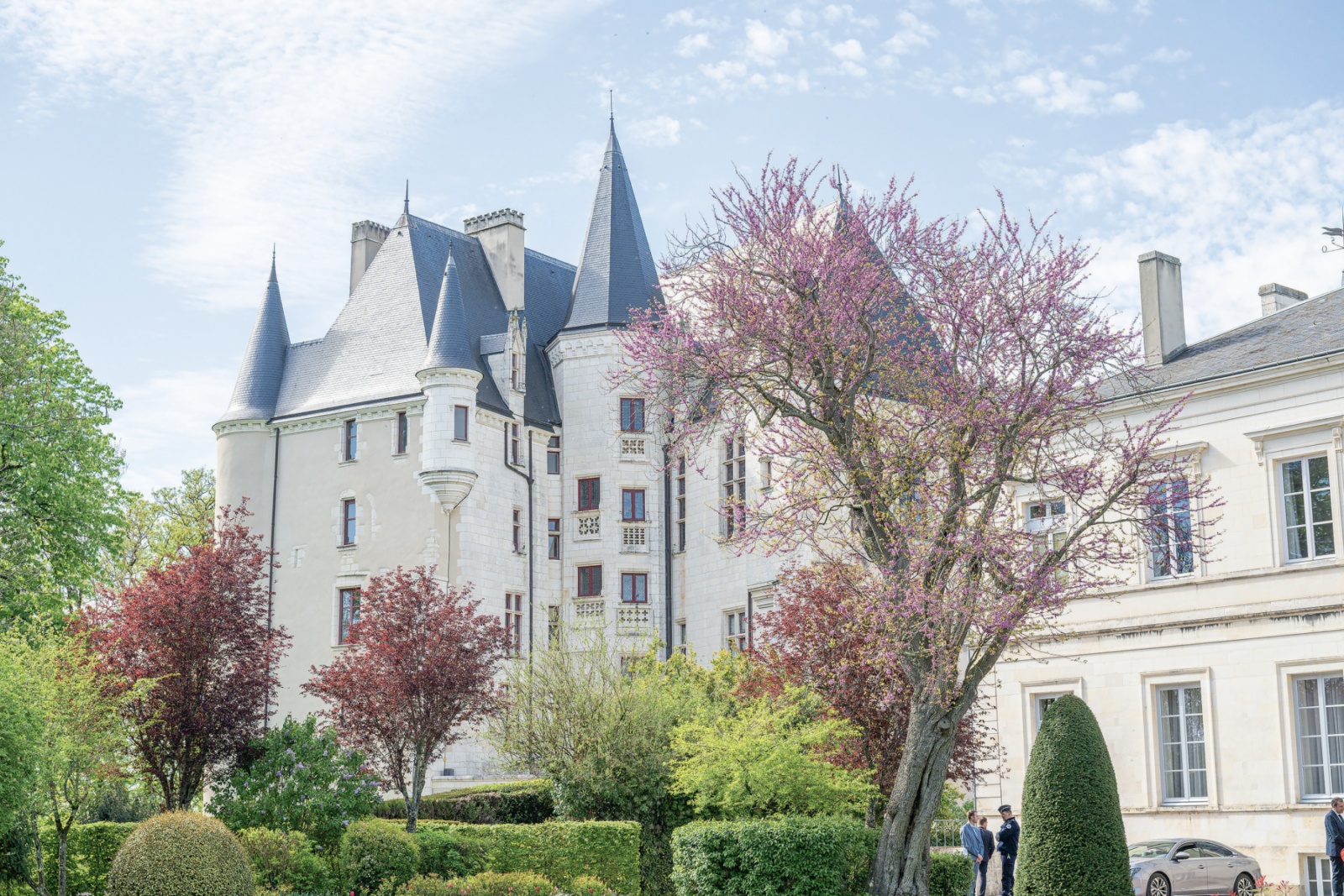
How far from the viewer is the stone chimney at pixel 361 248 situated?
43.7 metres

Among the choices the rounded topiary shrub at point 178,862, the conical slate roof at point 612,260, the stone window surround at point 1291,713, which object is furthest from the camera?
the conical slate roof at point 612,260

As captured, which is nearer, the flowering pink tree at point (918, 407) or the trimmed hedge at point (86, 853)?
the flowering pink tree at point (918, 407)

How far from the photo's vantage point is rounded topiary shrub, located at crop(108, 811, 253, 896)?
16.2 m

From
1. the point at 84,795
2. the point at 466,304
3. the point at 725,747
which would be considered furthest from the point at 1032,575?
the point at 466,304

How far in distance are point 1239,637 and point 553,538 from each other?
2070 cm

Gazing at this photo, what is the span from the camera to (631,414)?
40.7 metres

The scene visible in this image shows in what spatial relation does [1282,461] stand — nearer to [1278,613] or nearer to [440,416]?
[1278,613]

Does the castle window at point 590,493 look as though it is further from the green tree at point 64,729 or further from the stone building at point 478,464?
the green tree at point 64,729

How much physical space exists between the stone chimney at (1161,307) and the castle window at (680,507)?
50.2ft

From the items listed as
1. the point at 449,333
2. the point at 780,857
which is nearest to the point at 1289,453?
the point at 780,857

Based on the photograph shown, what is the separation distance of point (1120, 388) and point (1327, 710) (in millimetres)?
7342

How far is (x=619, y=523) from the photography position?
39.9 metres

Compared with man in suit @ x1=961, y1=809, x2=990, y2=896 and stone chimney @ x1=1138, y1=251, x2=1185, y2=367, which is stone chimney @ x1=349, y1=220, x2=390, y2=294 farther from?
man in suit @ x1=961, y1=809, x2=990, y2=896

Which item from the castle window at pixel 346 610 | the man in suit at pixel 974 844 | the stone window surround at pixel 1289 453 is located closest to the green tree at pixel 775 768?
the man in suit at pixel 974 844
